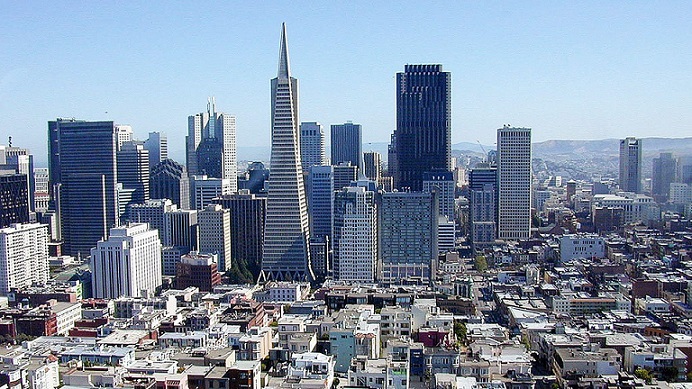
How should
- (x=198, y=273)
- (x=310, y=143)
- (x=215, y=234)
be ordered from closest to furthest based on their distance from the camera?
(x=198, y=273) < (x=215, y=234) < (x=310, y=143)

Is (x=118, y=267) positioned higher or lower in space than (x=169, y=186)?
lower

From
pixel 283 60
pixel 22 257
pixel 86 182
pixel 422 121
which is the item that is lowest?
pixel 22 257

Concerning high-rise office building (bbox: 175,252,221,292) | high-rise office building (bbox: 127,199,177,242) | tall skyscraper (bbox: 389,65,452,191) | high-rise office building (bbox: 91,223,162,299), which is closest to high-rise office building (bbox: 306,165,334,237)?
high-rise office building (bbox: 127,199,177,242)

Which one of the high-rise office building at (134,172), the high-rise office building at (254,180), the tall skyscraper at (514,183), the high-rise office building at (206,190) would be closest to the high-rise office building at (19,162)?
the high-rise office building at (134,172)

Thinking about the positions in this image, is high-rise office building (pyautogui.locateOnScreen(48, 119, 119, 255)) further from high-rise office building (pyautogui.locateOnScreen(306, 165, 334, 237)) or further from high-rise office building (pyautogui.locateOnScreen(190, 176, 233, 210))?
high-rise office building (pyautogui.locateOnScreen(306, 165, 334, 237))

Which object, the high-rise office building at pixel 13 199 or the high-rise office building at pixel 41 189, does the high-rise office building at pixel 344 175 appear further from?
the high-rise office building at pixel 41 189

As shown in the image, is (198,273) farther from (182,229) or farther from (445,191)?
(445,191)

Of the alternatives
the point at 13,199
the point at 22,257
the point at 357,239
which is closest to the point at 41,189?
the point at 13,199

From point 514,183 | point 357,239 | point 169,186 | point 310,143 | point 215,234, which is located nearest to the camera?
point 357,239
